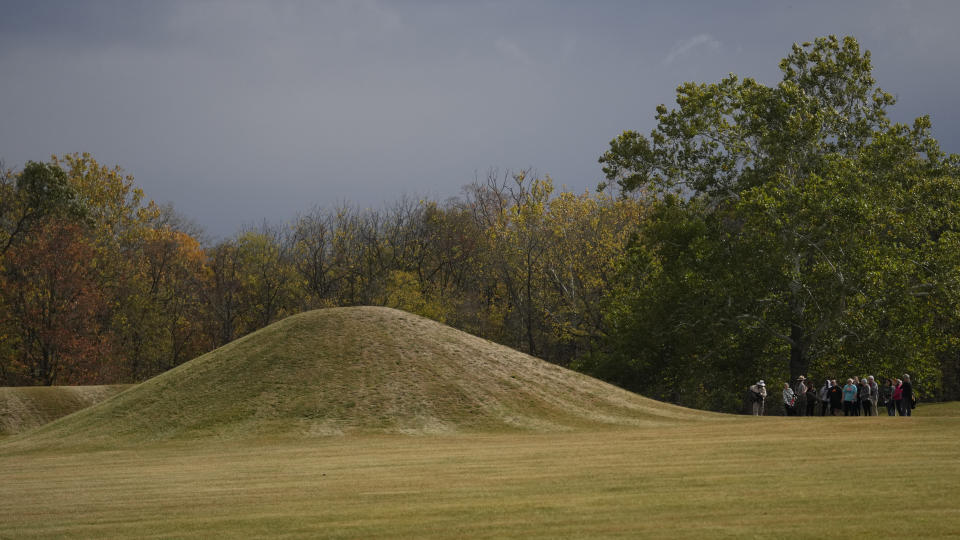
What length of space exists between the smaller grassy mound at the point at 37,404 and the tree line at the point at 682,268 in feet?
33.7

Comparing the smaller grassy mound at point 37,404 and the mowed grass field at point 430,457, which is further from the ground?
the mowed grass field at point 430,457

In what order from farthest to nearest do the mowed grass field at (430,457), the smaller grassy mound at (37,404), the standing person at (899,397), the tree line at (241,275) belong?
1. the tree line at (241,275)
2. the smaller grassy mound at (37,404)
3. the standing person at (899,397)
4. the mowed grass field at (430,457)

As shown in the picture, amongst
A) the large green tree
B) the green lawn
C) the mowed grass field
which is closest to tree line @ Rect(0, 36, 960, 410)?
the large green tree

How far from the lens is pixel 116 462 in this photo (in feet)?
96.9

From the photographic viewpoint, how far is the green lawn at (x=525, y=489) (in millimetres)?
14602

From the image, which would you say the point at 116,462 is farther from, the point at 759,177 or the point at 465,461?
the point at 759,177

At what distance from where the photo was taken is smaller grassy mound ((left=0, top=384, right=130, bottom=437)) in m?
50.6

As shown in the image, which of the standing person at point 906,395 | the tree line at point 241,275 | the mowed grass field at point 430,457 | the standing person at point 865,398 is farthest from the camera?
the tree line at point 241,275

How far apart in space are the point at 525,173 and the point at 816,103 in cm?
3756

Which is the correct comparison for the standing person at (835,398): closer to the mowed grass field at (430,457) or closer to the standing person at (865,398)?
the standing person at (865,398)

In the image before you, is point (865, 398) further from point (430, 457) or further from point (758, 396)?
point (430, 457)

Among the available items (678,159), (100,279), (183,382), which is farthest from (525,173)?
(183,382)

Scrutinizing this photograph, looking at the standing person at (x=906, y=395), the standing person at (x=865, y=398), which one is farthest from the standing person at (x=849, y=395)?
the standing person at (x=906, y=395)

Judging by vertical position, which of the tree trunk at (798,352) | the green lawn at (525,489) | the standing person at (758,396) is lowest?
the green lawn at (525,489)
